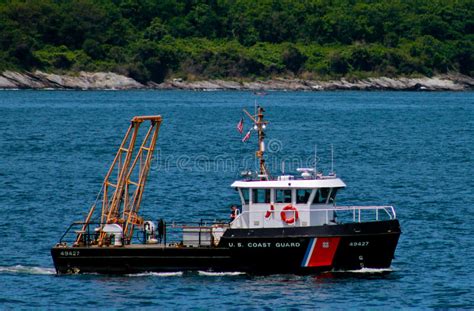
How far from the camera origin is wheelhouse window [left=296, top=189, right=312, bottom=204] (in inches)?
1722

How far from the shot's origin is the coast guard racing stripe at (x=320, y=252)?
4288cm

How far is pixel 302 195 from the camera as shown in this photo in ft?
144

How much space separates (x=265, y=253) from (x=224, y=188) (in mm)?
27621

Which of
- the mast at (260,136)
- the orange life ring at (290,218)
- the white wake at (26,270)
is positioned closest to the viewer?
the mast at (260,136)

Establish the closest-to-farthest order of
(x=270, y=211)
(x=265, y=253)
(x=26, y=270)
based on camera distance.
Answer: (x=265, y=253) → (x=270, y=211) → (x=26, y=270)

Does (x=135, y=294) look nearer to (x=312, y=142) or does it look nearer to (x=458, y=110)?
(x=312, y=142)

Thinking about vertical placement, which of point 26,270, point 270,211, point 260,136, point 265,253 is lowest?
point 26,270

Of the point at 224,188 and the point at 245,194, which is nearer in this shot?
the point at 245,194

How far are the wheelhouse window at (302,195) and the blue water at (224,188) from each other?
8.64ft

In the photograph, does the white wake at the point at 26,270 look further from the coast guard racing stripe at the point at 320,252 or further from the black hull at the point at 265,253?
the coast guard racing stripe at the point at 320,252

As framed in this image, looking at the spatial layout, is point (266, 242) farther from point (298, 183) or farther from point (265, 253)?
point (298, 183)

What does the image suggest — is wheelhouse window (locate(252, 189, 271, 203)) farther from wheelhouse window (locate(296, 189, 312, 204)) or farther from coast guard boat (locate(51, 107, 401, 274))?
wheelhouse window (locate(296, 189, 312, 204))

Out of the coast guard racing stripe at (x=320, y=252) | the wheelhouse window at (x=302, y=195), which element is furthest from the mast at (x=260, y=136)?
the coast guard racing stripe at (x=320, y=252)

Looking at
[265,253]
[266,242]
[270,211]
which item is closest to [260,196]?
[270,211]
